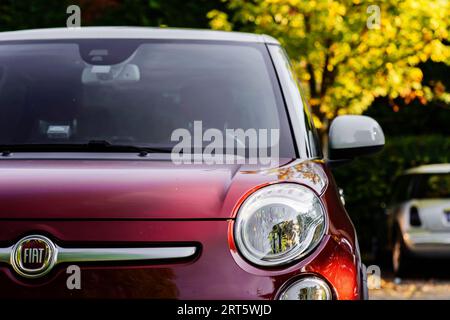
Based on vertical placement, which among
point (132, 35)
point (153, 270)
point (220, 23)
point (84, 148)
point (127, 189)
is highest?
point (220, 23)

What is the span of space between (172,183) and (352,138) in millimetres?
1153

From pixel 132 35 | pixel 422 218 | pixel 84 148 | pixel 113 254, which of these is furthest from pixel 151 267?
pixel 422 218

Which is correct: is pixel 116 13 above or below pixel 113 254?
above

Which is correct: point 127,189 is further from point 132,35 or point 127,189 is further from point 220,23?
point 220,23

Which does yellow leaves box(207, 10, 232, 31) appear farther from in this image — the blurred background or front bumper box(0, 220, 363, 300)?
front bumper box(0, 220, 363, 300)

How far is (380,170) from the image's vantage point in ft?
52.5

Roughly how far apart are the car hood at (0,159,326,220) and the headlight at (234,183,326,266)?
0.06 meters

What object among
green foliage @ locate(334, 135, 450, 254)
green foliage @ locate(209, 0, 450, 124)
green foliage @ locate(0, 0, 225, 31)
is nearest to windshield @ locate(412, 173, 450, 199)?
green foliage @ locate(209, 0, 450, 124)

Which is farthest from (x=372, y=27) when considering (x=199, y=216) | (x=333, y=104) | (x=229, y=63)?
(x=199, y=216)

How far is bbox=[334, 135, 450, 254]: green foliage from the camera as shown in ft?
52.0

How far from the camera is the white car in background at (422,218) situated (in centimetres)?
1194
